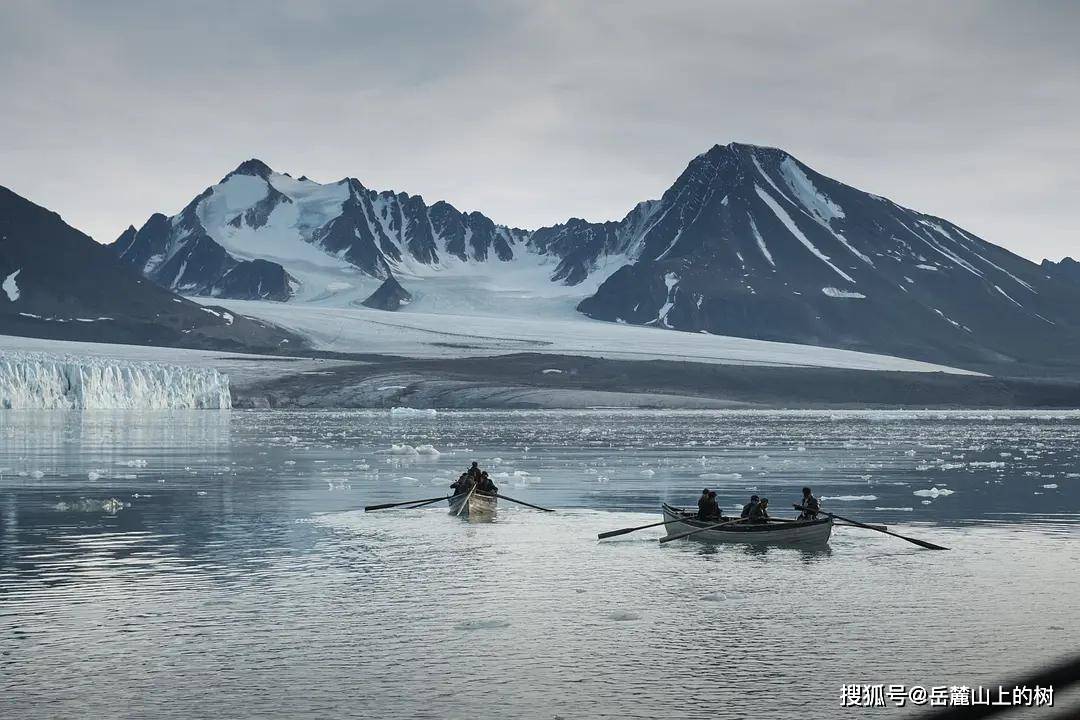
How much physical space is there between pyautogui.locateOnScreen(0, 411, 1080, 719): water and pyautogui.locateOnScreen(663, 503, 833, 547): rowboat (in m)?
0.65

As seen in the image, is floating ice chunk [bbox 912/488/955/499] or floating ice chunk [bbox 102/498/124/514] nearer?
floating ice chunk [bbox 102/498/124/514]

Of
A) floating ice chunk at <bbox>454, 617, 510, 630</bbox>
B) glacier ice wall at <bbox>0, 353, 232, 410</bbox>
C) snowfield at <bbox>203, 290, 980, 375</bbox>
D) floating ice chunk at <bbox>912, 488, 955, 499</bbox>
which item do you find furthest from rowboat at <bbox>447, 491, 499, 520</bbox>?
→ snowfield at <bbox>203, 290, 980, 375</bbox>

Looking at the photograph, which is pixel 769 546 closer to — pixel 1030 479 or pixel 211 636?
pixel 211 636

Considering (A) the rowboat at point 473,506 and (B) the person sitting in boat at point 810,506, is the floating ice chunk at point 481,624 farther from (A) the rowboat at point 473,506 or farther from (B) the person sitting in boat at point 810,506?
(A) the rowboat at point 473,506

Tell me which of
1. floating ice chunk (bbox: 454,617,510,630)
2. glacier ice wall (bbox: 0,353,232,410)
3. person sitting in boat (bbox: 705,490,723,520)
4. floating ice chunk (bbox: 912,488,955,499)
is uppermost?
glacier ice wall (bbox: 0,353,232,410)

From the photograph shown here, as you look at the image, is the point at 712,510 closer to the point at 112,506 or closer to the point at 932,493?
the point at 932,493

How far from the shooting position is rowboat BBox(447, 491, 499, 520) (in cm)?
3262

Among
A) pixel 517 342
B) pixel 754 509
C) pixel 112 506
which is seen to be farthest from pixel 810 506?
pixel 517 342

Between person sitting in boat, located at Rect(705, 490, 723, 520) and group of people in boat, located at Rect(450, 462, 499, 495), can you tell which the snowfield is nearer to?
group of people in boat, located at Rect(450, 462, 499, 495)

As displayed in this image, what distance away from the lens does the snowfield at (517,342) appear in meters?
171

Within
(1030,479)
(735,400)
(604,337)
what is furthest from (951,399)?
(1030,479)

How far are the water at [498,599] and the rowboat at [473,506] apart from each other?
50 cm

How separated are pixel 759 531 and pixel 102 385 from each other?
9393cm

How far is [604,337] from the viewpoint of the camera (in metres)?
190
